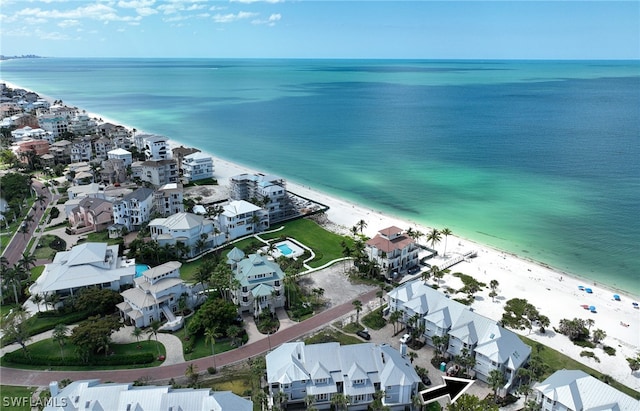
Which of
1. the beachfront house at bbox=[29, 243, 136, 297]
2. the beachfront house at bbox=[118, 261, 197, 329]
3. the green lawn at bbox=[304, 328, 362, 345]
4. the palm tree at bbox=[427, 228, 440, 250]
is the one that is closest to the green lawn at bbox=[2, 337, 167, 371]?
the beachfront house at bbox=[118, 261, 197, 329]

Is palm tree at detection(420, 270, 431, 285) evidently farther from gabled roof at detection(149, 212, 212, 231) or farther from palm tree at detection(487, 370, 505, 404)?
gabled roof at detection(149, 212, 212, 231)

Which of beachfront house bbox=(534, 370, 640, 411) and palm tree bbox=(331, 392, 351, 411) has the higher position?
beachfront house bbox=(534, 370, 640, 411)

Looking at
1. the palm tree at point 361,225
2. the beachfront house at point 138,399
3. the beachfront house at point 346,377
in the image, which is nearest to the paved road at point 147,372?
the beachfront house at point 346,377

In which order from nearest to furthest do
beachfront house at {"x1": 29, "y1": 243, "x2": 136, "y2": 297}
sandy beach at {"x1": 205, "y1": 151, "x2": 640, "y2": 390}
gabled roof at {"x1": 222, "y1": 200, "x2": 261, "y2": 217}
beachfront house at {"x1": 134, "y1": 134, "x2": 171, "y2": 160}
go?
sandy beach at {"x1": 205, "y1": 151, "x2": 640, "y2": 390} < beachfront house at {"x1": 29, "y1": 243, "x2": 136, "y2": 297} < gabled roof at {"x1": 222, "y1": 200, "x2": 261, "y2": 217} < beachfront house at {"x1": 134, "y1": 134, "x2": 171, "y2": 160}

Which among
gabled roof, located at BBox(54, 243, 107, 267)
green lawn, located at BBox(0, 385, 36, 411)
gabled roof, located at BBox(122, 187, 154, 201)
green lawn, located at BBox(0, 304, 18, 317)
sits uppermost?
gabled roof, located at BBox(122, 187, 154, 201)

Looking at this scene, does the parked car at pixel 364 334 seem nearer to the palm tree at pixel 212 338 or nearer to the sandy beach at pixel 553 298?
the sandy beach at pixel 553 298

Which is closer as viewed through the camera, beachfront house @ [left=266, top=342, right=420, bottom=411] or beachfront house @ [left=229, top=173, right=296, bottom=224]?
beachfront house @ [left=266, top=342, right=420, bottom=411]

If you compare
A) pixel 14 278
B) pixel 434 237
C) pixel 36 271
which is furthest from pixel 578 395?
pixel 36 271

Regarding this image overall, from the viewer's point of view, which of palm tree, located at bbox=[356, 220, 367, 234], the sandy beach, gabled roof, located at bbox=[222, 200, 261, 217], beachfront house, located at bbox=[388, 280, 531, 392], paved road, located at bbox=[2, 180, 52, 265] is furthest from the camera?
gabled roof, located at bbox=[222, 200, 261, 217]
